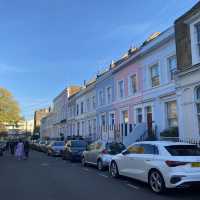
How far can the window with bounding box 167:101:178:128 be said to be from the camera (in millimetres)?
19516

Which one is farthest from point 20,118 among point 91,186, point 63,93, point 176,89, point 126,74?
point 91,186

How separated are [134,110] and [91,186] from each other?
A: 45.5ft

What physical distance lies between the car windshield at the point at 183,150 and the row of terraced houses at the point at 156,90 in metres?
6.68

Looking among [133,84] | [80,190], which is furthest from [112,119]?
[80,190]

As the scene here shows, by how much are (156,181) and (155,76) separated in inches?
507

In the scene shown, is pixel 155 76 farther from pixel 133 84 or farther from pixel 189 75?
pixel 189 75

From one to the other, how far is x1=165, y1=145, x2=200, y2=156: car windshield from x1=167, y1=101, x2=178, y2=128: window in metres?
9.41

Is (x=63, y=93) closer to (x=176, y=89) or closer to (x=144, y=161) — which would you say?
(x=176, y=89)

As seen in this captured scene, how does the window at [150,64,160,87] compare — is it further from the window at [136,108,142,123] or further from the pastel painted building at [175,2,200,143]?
the pastel painted building at [175,2,200,143]

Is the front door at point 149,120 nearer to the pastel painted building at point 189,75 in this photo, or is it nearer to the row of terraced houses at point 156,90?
the row of terraced houses at point 156,90

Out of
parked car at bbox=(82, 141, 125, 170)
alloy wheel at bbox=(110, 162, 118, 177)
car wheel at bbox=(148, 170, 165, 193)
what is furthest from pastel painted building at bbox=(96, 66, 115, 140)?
car wheel at bbox=(148, 170, 165, 193)

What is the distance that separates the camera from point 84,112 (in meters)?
39.1

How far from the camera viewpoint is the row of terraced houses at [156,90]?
55.6 ft

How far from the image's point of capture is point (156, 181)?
9.72 m
